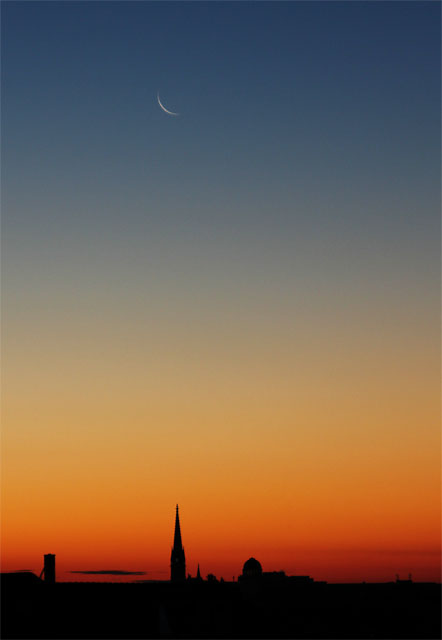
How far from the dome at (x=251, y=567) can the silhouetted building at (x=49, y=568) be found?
105 metres

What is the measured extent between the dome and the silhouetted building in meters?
105

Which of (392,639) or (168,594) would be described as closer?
(392,639)

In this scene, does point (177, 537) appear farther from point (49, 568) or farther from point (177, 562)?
point (49, 568)

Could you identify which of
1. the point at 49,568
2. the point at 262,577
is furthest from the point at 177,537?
the point at 49,568

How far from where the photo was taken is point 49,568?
72.0m

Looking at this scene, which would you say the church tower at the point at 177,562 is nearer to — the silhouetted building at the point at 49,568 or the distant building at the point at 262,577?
the distant building at the point at 262,577

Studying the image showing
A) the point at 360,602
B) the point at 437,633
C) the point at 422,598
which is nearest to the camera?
the point at 437,633

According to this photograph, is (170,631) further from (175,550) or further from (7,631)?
(175,550)

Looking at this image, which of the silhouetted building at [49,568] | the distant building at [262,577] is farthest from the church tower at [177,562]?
the silhouetted building at [49,568]

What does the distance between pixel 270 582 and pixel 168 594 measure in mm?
99384

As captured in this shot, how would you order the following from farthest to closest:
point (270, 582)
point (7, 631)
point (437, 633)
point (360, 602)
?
point (270, 582)
point (360, 602)
point (437, 633)
point (7, 631)

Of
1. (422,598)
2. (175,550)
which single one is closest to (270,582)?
(175,550)

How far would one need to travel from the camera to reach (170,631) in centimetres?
5762

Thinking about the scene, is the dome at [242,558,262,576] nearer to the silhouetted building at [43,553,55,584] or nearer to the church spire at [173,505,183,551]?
the church spire at [173,505,183,551]
